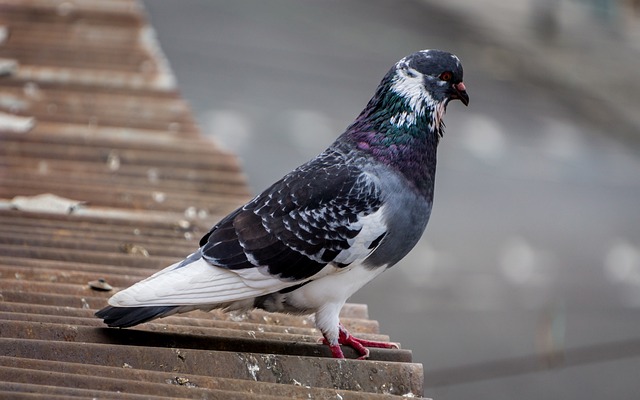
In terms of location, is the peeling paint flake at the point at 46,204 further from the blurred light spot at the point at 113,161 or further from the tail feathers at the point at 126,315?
the tail feathers at the point at 126,315

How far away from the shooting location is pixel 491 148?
16.2 metres

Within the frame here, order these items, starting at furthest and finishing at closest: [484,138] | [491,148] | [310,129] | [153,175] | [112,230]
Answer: [484,138] < [491,148] < [310,129] < [153,175] < [112,230]

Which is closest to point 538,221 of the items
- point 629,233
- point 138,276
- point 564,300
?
point 629,233

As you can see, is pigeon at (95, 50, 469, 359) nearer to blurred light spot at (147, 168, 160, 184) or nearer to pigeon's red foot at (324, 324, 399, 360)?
pigeon's red foot at (324, 324, 399, 360)

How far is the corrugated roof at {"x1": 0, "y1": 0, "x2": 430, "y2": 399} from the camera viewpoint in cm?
362

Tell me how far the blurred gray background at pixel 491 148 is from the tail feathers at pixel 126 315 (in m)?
3.97

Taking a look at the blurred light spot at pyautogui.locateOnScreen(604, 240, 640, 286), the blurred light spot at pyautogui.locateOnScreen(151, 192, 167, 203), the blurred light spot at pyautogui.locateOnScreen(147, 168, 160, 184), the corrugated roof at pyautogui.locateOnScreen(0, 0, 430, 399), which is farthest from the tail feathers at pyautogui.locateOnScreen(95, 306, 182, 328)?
the blurred light spot at pyautogui.locateOnScreen(604, 240, 640, 286)

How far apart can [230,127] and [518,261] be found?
490cm

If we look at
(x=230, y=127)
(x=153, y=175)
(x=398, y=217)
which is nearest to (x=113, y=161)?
(x=153, y=175)

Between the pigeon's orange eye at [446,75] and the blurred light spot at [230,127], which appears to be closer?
the pigeon's orange eye at [446,75]

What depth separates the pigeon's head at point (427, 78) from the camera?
4625 mm

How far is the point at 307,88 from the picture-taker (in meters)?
18.4

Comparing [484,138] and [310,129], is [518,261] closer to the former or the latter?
[310,129]

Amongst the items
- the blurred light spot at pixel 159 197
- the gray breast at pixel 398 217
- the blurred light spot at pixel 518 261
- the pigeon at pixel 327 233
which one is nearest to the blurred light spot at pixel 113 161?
the blurred light spot at pixel 159 197
